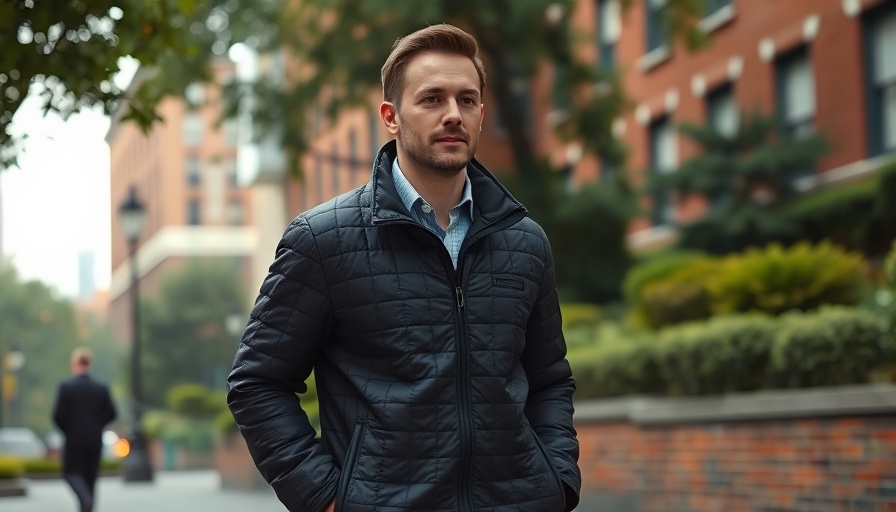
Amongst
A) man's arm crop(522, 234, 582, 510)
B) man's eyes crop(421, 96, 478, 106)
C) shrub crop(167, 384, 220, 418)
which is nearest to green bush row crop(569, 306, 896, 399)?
man's arm crop(522, 234, 582, 510)

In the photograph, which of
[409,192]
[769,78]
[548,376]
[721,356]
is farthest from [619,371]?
[769,78]

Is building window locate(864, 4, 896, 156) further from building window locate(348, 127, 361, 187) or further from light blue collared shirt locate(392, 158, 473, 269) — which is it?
building window locate(348, 127, 361, 187)

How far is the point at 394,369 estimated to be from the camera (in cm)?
345

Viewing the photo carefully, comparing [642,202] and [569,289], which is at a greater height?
[642,202]

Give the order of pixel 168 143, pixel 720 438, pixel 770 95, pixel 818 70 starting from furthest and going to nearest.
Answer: pixel 168 143
pixel 770 95
pixel 818 70
pixel 720 438

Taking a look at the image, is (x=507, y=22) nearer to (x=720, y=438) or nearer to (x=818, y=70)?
(x=818, y=70)

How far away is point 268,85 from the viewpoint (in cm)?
2795

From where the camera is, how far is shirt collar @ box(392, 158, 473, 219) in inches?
144

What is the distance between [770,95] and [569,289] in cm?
495

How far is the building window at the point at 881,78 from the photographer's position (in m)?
21.4

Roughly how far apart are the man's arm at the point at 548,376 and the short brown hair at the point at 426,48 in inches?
24.1

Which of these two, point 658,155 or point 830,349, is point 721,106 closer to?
point 658,155

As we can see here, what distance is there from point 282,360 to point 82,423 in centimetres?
1156

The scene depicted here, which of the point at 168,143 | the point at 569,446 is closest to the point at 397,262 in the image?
the point at 569,446
